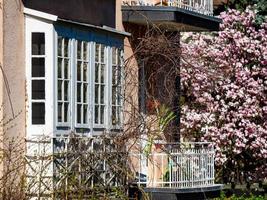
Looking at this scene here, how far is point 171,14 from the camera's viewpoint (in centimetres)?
2270

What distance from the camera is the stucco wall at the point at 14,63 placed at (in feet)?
58.1

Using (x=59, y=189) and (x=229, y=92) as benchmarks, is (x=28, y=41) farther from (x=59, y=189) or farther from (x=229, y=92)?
(x=229, y=92)

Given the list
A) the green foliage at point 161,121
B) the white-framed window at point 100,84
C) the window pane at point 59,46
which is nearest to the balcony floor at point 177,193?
the green foliage at point 161,121

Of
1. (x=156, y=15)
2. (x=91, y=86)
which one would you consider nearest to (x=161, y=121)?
(x=156, y=15)

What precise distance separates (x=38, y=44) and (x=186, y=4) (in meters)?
6.37

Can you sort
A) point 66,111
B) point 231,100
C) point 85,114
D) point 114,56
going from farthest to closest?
point 231,100, point 114,56, point 85,114, point 66,111

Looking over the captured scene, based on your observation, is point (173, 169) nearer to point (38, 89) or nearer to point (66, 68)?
point (66, 68)

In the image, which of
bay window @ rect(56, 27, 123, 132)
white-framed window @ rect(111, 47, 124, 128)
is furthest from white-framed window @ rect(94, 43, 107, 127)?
white-framed window @ rect(111, 47, 124, 128)

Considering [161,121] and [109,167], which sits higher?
[161,121]

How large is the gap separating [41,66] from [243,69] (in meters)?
11.4

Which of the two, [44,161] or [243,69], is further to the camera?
[243,69]

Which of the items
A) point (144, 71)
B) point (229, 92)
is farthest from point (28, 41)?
point (229, 92)

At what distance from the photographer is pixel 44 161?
18.1 m

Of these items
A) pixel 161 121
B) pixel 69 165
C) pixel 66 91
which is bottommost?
pixel 69 165
